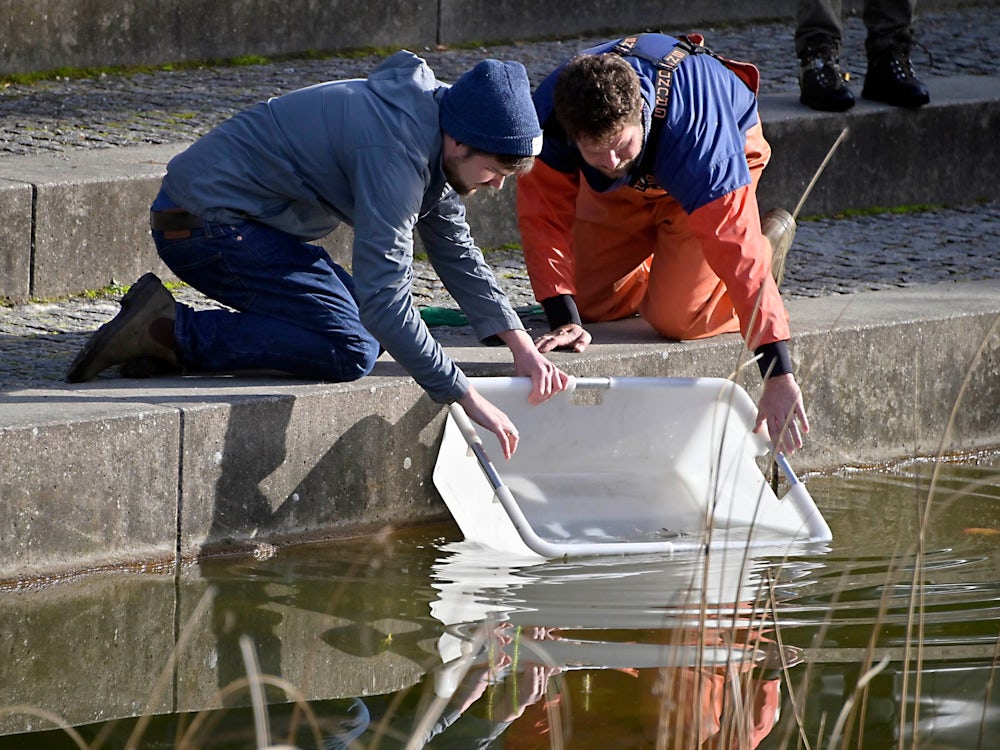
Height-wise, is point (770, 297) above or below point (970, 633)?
above

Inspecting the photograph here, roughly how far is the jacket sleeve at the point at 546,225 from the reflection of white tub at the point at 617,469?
1.18 ft

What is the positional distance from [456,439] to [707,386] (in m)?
0.67

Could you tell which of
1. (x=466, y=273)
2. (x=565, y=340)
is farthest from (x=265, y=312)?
(x=565, y=340)

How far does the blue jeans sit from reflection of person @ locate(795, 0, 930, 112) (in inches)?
117

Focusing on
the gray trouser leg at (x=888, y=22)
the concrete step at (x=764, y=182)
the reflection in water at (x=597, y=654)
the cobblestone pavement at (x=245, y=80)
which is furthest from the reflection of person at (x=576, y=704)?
the gray trouser leg at (x=888, y=22)

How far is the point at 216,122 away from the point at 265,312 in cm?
206

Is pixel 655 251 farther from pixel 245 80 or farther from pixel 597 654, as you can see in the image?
pixel 245 80

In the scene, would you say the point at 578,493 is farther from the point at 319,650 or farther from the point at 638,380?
the point at 319,650

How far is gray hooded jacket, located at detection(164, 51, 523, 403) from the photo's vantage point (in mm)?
3410

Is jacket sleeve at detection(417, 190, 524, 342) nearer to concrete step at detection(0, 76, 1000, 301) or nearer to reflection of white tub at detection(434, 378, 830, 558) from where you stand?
reflection of white tub at detection(434, 378, 830, 558)

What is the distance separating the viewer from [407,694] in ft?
9.64

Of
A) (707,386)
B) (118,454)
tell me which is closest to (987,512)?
(707,386)

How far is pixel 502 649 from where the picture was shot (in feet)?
10.2

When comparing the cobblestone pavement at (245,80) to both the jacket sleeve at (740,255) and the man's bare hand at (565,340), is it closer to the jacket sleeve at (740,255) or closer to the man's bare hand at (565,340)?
the man's bare hand at (565,340)
